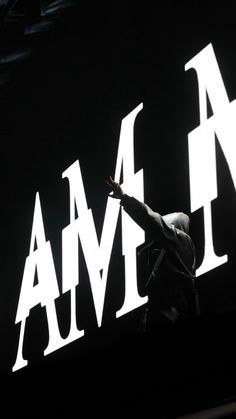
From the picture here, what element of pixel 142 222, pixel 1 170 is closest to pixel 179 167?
pixel 142 222

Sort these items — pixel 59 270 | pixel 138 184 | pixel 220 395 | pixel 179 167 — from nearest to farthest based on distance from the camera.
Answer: pixel 220 395 < pixel 179 167 < pixel 138 184 < pixel 59 270

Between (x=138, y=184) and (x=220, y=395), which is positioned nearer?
(x=220, y=395)

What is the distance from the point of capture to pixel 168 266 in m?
4.27

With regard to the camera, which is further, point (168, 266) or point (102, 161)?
point (102, 161)

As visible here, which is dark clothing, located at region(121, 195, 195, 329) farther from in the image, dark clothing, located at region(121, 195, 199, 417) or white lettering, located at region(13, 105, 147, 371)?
white lettering, located at region(13, 105, 147, 371)

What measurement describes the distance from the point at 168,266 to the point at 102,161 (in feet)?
3.40

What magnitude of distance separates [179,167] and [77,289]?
3.96 ft

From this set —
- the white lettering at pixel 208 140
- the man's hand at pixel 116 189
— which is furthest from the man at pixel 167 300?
the white lettering at pixel 208 140

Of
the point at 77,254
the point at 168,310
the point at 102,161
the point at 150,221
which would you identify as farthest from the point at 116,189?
the point at 77,254

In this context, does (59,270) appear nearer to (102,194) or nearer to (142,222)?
(102,194)

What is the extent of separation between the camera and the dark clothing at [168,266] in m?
4.10

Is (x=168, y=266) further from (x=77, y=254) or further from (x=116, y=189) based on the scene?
(x=77, y=254)

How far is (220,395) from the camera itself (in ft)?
12.5


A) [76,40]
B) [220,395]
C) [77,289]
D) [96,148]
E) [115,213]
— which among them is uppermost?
[76,40]
